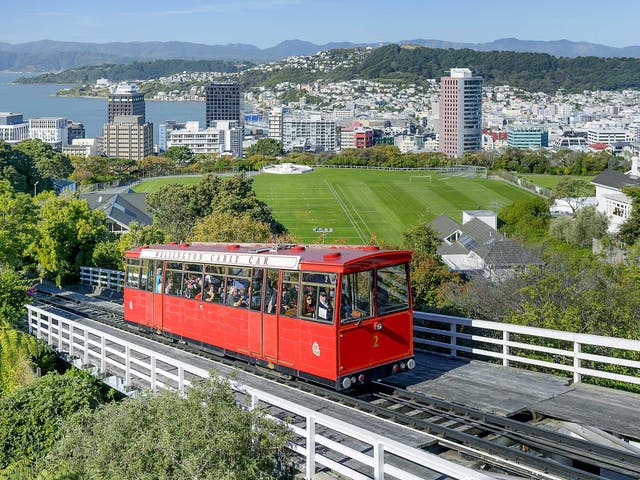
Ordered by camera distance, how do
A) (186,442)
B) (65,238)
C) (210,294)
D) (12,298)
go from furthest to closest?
(65,238) → (12,298) → (210,294) → (186,442)

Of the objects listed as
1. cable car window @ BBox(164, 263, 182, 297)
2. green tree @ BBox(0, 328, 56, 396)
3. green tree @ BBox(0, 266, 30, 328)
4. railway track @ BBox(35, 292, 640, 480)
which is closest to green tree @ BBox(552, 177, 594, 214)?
green tree @ BBox(0, 266, 30, 328)

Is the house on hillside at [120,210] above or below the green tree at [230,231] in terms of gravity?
below

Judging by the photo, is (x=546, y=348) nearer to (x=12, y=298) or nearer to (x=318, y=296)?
(x=318, y=296)

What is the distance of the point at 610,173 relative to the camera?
79250mm

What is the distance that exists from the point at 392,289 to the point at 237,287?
2.95m

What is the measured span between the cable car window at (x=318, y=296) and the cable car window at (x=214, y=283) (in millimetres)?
2577

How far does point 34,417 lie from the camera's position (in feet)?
45.4

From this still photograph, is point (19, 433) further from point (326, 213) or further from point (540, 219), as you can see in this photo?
point (326, 213)

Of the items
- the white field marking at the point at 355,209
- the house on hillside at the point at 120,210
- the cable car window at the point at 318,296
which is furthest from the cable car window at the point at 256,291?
the white field marking at the point at 355,209

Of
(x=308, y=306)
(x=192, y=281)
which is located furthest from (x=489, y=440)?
(x=192, y=281)

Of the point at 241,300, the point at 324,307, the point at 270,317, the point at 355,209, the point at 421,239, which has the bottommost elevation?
the point at 355,209

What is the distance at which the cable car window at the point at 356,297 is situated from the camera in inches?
482

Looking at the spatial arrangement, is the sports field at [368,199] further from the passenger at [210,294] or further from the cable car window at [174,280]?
the passenger at [210,294]

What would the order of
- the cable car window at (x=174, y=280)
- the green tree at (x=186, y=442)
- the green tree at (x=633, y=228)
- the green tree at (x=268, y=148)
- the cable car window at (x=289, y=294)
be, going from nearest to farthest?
1. the green tree at (x=186, y=442)
2. the cable car window at (x=289, y=294)
3. the cable car window at (x=174, y=280)
4. the green tree at (x=633, y=228)
5. the green tree at (x=268, y=148)
